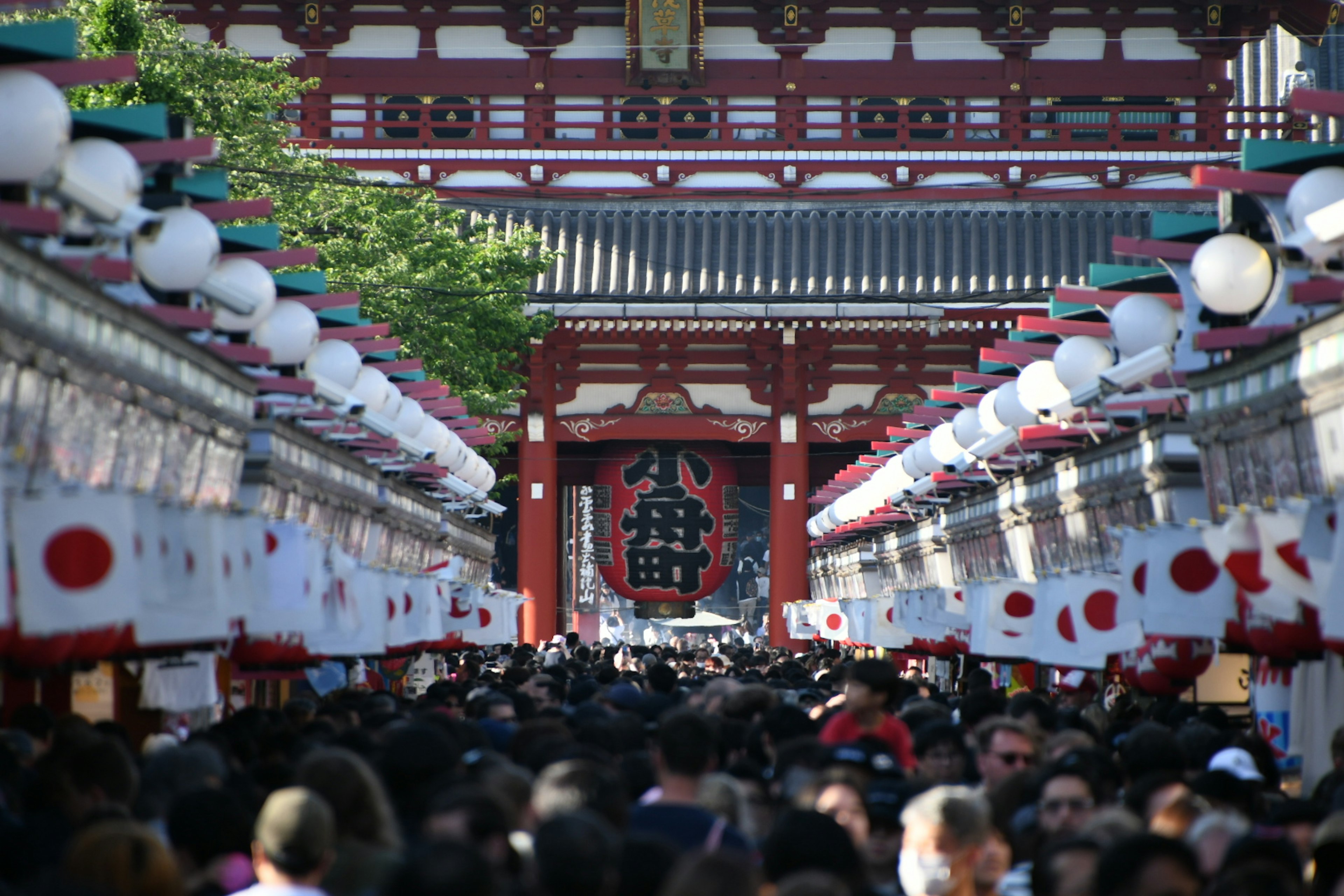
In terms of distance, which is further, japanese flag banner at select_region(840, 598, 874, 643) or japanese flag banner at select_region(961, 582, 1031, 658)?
japanese flag banner at select_region(840, 598, 874, 643)

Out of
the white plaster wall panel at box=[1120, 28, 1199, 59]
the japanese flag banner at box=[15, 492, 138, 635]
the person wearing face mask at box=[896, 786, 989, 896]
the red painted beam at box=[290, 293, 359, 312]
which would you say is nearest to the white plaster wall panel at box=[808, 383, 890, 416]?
the white plaster wall panel at box=[1120, 28, 1199, 59]

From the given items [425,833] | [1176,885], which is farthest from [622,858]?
[1176,885]

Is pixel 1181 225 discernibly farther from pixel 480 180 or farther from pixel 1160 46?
pixel 1160 46

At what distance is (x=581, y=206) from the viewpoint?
30.5 metres

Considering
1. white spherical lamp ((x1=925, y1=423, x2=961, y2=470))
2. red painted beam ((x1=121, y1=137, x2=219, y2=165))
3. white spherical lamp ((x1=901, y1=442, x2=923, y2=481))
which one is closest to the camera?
red painted beam ((x1=121, y1=137, x2=219, y2=165))

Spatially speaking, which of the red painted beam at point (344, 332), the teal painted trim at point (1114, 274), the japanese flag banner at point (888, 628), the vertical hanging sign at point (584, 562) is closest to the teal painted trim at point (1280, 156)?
the teal painted trim at point (1114, 274)

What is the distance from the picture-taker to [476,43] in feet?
102

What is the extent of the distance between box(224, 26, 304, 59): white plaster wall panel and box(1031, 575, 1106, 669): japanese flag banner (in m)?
22.3

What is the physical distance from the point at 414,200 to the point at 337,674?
33.1 ft

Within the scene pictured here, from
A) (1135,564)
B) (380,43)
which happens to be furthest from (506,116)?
(1135,564)

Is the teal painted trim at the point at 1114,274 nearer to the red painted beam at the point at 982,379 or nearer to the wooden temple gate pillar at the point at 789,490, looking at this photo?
the red painted beam at the point at 982,379

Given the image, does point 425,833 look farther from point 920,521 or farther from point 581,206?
point 581,206

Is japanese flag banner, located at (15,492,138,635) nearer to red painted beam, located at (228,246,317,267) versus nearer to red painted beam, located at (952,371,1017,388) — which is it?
red painted beam, located at (228,246,317,267)

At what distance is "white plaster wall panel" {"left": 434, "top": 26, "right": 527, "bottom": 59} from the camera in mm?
30938
